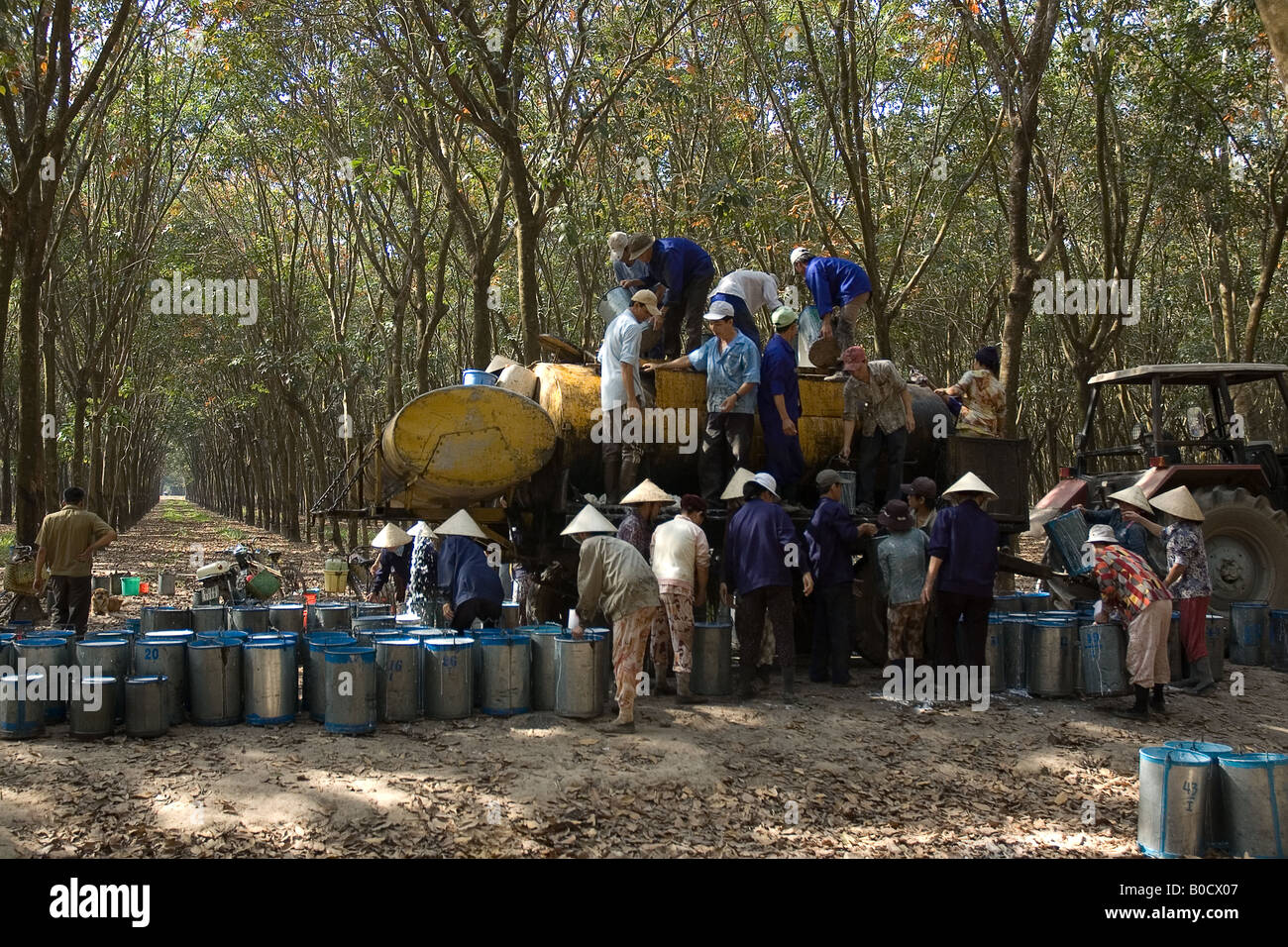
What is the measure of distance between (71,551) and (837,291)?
8.84 metres

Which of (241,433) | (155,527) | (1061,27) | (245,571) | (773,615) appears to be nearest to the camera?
(773,615)

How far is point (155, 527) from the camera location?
48.3 m

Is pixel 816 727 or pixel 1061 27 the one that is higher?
pixel 1061 27

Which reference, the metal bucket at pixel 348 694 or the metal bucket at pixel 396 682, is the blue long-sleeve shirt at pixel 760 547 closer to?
the metal bucket at pixel 396 682

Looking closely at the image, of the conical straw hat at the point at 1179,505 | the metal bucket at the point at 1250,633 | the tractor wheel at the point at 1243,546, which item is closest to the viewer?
the conical straw hat at the point at 1179,505

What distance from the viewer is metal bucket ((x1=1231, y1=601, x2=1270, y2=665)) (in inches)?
463

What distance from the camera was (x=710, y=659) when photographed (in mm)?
9477

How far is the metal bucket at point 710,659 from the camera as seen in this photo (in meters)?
9.46

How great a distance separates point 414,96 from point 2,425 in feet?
105

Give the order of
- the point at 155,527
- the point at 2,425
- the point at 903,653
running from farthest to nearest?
the point at 155,527 → the point at 2,425 → the point at 903,653

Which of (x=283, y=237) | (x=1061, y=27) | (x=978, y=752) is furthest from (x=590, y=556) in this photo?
(x=283, y=237)

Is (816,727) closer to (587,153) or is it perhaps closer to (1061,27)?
(1061,27)

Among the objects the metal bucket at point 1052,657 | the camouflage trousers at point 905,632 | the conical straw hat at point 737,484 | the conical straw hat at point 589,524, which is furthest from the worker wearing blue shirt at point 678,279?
the metal bucket at point 1052,657

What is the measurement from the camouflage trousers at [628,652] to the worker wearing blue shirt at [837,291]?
16.4 ft
